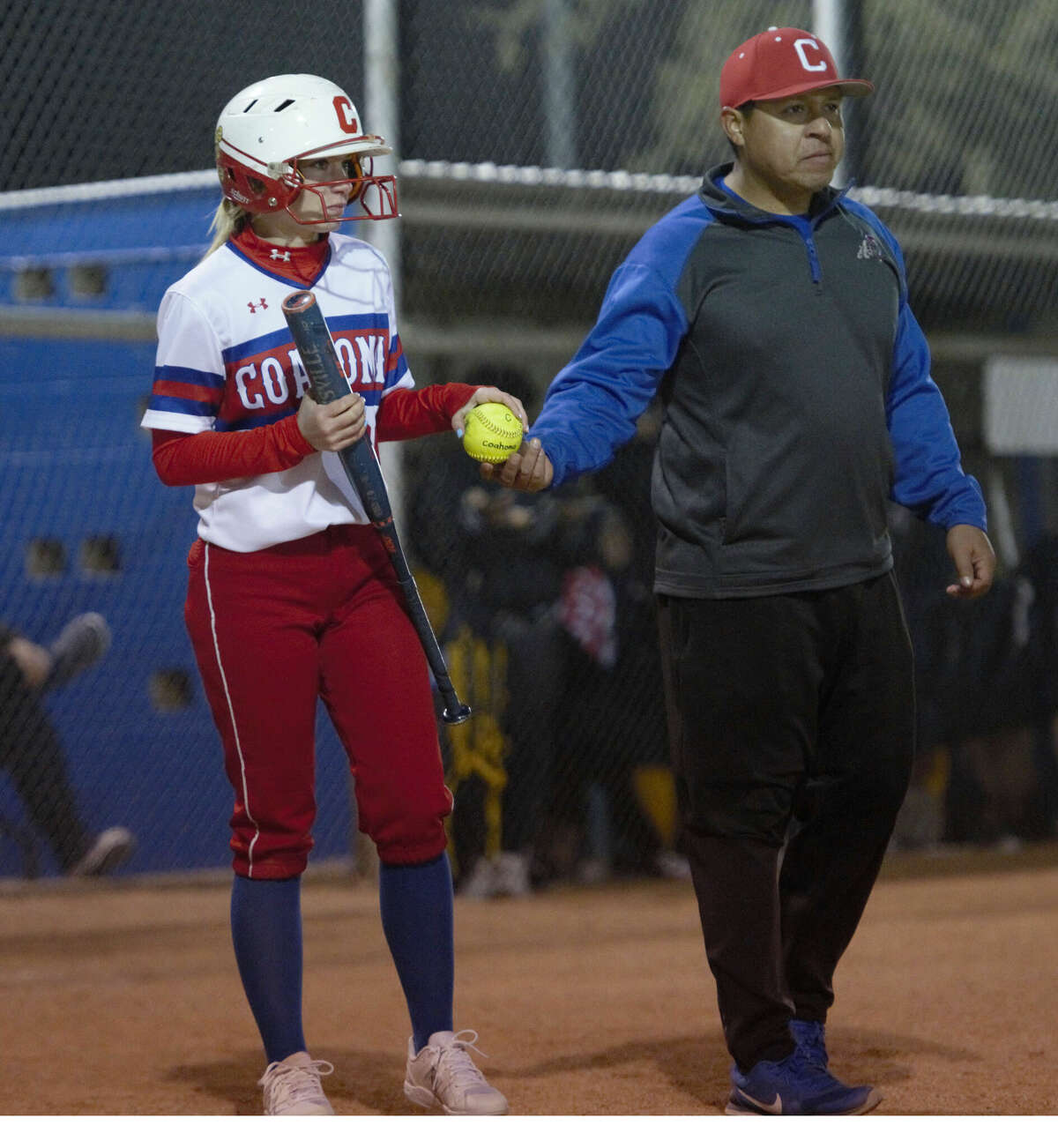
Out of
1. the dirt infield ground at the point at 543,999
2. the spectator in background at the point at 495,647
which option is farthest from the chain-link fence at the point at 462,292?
the dirt infield ground at the point at 543,999

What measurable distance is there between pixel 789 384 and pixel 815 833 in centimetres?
85

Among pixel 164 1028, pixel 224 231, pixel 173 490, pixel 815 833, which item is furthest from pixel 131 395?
pixel 815 833

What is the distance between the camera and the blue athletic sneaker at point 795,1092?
3268 millimetres

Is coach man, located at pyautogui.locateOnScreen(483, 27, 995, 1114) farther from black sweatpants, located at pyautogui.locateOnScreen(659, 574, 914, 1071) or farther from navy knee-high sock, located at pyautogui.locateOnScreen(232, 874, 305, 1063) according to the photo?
navy knee-high sock, located at pyautogui.locateOnScreen(232, 874, 305, 1063)

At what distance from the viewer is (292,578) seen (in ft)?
10.9

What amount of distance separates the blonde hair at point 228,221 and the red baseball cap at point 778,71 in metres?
0.91

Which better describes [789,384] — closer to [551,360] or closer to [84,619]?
[551,360]

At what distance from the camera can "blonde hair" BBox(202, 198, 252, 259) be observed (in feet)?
11.3

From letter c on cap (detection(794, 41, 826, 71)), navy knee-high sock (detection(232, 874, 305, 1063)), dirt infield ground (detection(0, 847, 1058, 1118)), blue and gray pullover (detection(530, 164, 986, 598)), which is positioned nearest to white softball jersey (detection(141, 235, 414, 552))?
blue and gray pullover (detection(530, 164, 986, 598))

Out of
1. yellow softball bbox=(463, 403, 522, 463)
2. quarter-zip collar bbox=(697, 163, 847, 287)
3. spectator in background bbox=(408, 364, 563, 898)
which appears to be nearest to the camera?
yellow softball bbox=(463, 403, 522, 463)

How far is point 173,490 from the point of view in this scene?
7637 millimetres

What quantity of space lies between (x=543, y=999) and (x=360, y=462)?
2.33 meters

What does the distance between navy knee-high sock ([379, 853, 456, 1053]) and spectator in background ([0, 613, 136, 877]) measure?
4096mm

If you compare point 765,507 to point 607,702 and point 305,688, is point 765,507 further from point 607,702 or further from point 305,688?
point 607,702
